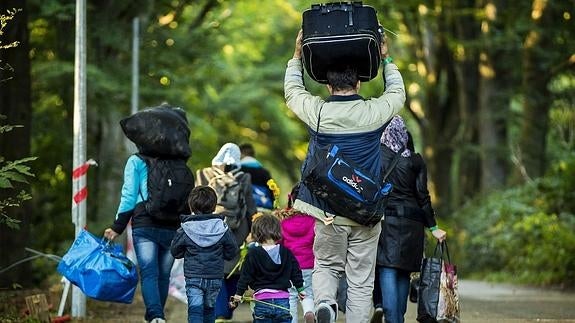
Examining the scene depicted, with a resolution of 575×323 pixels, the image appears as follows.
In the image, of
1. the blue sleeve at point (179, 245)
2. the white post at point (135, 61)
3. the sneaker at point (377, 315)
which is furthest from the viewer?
the white post at point (135, 61)

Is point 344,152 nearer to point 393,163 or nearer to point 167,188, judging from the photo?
point 393,163

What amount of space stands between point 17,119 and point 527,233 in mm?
10758

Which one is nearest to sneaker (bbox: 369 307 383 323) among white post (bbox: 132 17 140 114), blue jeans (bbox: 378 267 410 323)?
blue jeans (bbox: 378 267 410 323)

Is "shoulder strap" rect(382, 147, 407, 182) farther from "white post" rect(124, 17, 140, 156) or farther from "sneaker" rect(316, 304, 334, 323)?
"white post" rect(124, 17, 140, 156)

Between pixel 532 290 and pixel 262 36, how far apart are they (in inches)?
947

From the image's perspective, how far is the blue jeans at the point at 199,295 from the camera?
10125 millimetres

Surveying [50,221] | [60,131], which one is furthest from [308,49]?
[50,221]

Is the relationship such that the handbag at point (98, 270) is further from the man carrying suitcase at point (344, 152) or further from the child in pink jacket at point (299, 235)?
the man carrying suitcase at point (344, 152)

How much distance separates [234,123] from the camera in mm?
43531

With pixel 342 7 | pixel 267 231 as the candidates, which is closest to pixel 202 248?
pixel 267 231

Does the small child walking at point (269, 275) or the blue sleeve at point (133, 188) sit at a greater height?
the blue sleeve at point (133, 188)

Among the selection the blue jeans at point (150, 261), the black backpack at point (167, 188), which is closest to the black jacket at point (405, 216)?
the black backpack at point (167, 188)

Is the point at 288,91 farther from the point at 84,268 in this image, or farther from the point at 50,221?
the point at 50,221

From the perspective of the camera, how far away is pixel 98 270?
11438 millimetres
